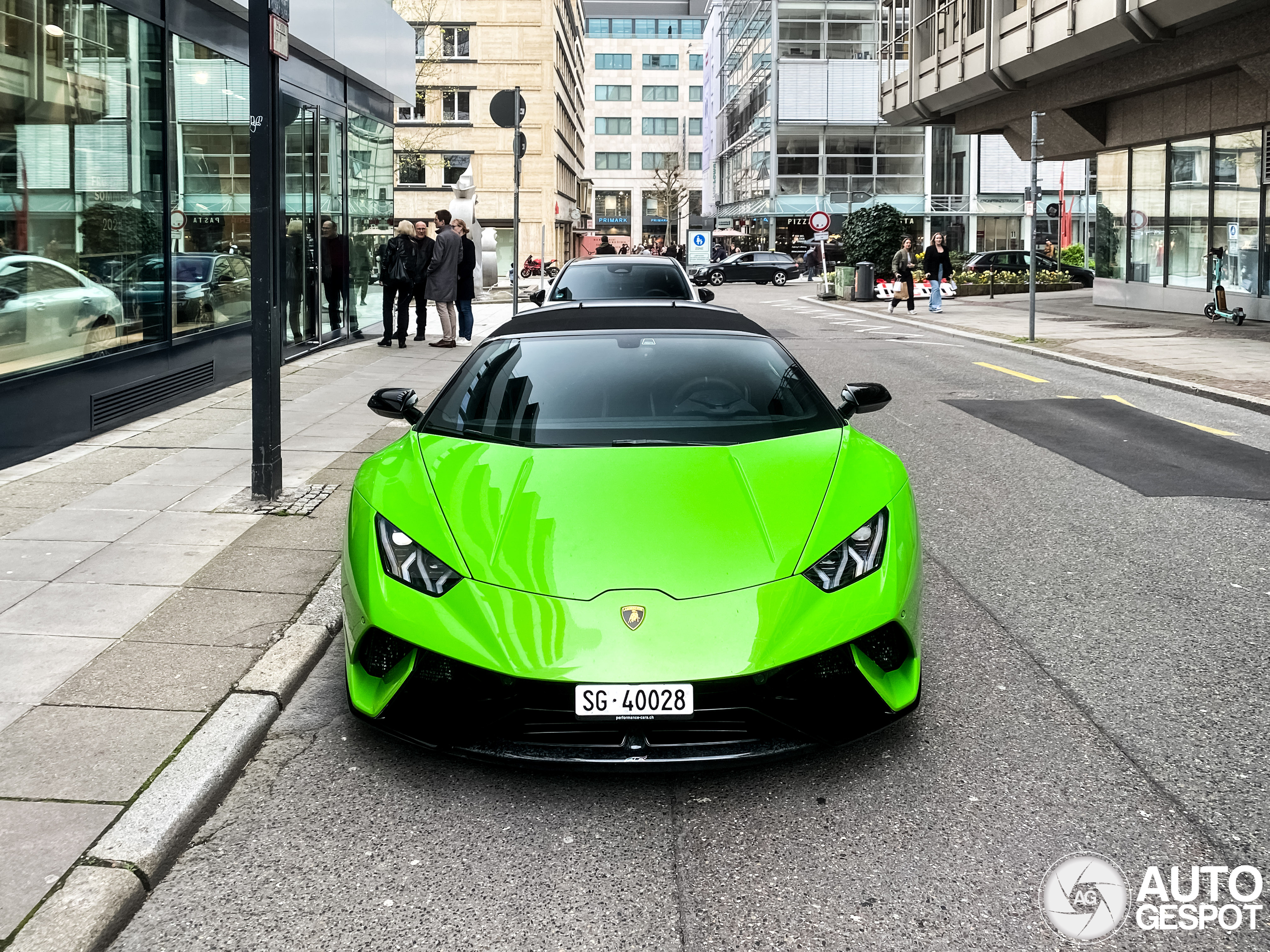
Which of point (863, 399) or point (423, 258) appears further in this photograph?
point (423, 258)

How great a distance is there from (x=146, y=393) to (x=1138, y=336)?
1710 centimetres

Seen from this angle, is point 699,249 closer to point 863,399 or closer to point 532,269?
point 532,269

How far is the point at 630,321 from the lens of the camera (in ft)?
19.4

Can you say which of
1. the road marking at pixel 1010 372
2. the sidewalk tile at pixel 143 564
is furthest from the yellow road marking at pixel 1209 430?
the sidewalk tile at pixel 143 564

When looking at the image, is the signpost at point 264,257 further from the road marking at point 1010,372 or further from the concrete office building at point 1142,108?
the concrete office building at point 1142,108

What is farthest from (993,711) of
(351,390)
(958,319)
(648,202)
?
(648,202)

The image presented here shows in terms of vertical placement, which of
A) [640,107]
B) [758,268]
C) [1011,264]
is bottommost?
[1011,264]

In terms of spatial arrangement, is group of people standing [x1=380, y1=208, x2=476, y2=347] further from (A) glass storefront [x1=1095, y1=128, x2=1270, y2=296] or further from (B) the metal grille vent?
(A) glass storefront [x1=1095, y1=128, x2=1270, y2=296]

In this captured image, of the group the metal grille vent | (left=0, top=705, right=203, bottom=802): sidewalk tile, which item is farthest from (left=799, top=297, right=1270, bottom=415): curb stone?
(left=0, top=705, right=203, bottom=802): sidewalk tile

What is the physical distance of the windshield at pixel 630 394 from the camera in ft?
16.0

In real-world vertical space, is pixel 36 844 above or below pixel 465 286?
below

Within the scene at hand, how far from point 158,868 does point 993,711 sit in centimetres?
269

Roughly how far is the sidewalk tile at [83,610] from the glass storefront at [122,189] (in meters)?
3.86

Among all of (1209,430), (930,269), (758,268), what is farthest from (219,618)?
(758,268)
